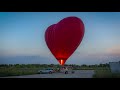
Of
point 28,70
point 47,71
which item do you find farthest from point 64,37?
point 28,70

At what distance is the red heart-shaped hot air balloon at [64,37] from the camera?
147 inches

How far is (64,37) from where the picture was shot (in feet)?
12.8

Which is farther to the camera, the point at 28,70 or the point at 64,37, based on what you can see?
the point at 64,37

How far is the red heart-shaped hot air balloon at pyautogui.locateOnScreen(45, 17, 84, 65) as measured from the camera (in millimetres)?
3746

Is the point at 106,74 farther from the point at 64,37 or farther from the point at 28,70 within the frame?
the point at 28,70

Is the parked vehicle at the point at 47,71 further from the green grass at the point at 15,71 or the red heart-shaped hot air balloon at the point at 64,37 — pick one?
the red heart-shaped hot air balloon at the point at 64,37

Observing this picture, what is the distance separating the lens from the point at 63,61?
3762 mm

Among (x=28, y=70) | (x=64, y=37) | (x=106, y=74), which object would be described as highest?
(x=64, y=37)
